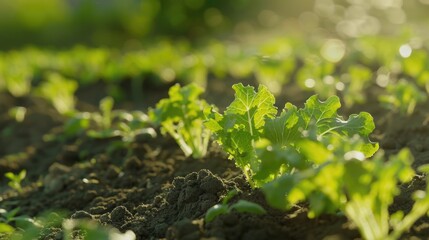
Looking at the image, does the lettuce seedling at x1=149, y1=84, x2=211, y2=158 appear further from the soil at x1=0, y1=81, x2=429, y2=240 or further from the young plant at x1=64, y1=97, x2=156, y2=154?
the young plant at x1=64, y1=97, x2=156, y2=154

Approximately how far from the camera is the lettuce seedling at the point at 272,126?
8.62 ft

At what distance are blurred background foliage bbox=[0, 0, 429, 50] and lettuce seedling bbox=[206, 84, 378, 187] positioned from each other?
10.3 metres

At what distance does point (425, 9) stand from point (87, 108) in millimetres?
11140

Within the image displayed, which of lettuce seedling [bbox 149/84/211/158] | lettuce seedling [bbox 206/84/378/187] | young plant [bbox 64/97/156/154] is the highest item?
young plant [bbox 64/97/156/154]

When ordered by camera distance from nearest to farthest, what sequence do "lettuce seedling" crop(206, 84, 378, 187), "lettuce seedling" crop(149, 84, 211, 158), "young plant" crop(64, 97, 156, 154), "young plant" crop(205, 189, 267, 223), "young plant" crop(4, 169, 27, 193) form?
"young plant" crop(205, 189, 267, 223) < "lettuce seedling" crop(206, 84, 378, 187) < "lettuce seedling" crop(149, 84, 211, 158) < "young plant" crop(4, 169, 27, 193) < "young plant" crop(64, 97, 156, 154)

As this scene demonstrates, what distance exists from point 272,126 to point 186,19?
12170 mm

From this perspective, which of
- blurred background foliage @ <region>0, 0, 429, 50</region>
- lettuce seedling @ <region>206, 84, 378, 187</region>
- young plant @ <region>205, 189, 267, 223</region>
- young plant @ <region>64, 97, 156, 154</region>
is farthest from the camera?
blurred background foliage @ <region>0, 0, 429, 50</region>

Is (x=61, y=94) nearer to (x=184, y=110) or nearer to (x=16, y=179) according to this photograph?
(x=16, y=179)

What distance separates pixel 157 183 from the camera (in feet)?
11.9

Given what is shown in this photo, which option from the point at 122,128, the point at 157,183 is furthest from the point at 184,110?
the point at 122,128

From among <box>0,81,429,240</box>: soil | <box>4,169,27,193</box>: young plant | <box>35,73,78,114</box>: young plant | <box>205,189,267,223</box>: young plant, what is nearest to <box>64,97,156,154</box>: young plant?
<box>0,81,429,240</box>: soil

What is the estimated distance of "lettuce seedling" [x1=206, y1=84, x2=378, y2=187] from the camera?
263 cm

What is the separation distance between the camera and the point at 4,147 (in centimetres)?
588

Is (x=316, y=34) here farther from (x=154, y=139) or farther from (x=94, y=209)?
(x=94, y=209)
